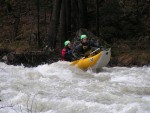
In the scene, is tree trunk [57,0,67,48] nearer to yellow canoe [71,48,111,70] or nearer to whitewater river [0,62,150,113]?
whitewater river [0,62,150,113]

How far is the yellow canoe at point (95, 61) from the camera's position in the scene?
47.3 feet

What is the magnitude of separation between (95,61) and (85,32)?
16.8 feet

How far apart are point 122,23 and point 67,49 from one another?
21.1 feet

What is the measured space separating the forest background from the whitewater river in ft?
9.40

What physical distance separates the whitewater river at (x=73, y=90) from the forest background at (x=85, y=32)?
287 centimetres

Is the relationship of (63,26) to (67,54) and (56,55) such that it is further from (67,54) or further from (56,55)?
(67,54)

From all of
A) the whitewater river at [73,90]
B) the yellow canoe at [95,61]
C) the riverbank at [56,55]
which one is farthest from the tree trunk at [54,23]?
the yellow canoe at [95,61]

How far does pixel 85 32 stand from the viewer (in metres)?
19.5

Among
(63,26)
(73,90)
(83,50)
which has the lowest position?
(73,90)

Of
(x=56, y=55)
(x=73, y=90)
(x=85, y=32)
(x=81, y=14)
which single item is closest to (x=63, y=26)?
(x=85, y=32)

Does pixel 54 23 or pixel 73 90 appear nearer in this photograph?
pixel 73 90

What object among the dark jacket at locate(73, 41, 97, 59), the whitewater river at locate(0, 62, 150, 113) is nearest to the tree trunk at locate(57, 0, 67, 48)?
the whitewater river at locate(0, 62, 150, 113)

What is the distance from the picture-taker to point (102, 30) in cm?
2089

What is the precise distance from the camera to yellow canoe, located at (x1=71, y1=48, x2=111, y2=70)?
47.3ft
